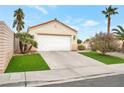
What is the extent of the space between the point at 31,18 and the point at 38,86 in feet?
66.5

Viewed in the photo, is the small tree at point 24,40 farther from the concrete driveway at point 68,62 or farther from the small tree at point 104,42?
the small tree at point 104,42

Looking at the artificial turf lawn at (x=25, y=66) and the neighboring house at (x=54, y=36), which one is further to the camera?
the neighboring house at (x=54, y=36)

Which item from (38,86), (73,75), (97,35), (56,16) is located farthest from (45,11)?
(38,86)

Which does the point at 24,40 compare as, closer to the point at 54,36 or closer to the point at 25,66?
the point at 54,36

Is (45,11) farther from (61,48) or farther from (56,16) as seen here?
(61,48)

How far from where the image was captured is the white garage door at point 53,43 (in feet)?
69.4

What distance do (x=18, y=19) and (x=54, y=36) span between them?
58.2ft

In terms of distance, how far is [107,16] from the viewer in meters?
28.6

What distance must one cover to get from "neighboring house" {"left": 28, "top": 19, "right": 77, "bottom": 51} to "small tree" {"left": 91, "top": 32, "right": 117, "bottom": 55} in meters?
4.52

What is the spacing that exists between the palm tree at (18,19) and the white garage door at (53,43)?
677 inches

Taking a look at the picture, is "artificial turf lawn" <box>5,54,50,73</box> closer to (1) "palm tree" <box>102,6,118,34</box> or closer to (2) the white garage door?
(2) the white garage door

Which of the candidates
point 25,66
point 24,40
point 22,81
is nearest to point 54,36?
point 24,40

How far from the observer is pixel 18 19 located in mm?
37344

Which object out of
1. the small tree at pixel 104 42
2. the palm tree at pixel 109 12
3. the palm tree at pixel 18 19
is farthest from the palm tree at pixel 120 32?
the palm tree at pixel 18 19
